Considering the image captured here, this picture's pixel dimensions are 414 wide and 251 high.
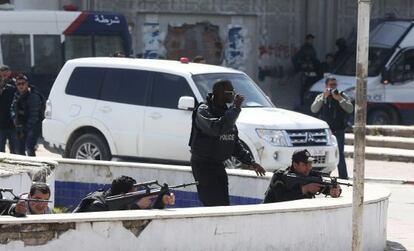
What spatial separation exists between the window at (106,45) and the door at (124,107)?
7734 mm

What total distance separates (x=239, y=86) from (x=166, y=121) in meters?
1.20

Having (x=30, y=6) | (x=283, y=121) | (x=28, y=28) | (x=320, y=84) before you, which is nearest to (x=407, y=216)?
(x=283, y=121)

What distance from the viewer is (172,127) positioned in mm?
17250

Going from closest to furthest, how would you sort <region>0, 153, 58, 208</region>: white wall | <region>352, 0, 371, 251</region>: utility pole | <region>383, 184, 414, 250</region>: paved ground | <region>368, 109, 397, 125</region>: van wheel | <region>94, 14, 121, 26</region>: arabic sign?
<region>352, 0, 371, 251</region>: utility pole → <region>0, 153, 58, 208</region>: white wall → <region>383, 184, 414, 250</region>: paved ground → <region>94, 14, 121, 26</region>: arabic sign → <region>368, 109, 397, 125</region>: van wheel

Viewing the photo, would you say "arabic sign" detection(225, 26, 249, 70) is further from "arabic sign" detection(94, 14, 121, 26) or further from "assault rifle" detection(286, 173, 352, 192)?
"assault rifle" detection(286, 173, 352, 192)

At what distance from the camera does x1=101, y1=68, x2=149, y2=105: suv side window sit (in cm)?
1767

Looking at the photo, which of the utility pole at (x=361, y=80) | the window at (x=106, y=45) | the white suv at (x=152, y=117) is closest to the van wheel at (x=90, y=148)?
the white suv at (x=152, y=117)

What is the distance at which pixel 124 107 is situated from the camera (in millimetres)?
17703

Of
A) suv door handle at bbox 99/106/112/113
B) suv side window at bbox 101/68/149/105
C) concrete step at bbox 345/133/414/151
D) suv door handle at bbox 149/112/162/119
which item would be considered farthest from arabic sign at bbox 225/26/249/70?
suv door handle at bbox 149/112/162/119

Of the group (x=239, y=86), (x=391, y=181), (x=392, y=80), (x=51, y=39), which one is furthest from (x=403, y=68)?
(x=239, y=86)

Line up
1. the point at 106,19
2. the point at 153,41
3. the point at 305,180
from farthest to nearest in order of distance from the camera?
the point at 153,41 → the point at 106,19 → the point at 305,180

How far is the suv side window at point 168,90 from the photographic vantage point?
17.3 m

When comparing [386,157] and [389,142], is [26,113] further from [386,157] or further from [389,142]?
[389,142]

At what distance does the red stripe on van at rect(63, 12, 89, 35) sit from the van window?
22.9ft
